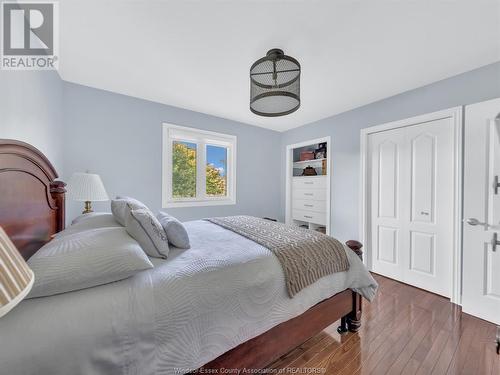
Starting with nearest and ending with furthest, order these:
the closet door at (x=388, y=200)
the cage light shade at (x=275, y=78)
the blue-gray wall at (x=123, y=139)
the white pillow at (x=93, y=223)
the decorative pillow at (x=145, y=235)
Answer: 1. the decorative pillow at (x=145, y=235)
2. the white pillow at (x=93, y=223)
3. the cage light shade at (x=275, y=78)
4. the blue-gray wall at (x=123, y=139)
5. the closet door at (x=388, y=200)

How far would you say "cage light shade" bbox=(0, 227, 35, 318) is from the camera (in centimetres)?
42

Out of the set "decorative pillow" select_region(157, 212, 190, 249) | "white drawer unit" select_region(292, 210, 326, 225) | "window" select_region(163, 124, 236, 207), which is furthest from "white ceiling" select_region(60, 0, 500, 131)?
"white drawer unit" select_region(292, 210, 326, 225)

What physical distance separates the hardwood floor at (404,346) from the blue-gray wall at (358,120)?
4.29ft

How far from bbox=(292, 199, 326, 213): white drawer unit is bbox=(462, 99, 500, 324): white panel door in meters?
1.88

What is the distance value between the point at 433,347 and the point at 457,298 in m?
0.96

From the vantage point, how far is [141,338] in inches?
33.4

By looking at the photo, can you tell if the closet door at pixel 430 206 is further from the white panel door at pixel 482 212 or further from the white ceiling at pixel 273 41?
the white ceiling at pixel 273 41

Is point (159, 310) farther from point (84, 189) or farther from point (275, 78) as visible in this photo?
point (84, 189)

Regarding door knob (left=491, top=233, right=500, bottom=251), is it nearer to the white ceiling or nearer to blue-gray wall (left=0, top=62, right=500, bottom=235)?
blue-gray wall (left=0, top=62, right=500, bottom=235)

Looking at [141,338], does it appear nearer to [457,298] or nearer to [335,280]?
[335,280]

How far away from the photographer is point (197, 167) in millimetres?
3471

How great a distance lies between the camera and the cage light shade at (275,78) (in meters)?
1.58

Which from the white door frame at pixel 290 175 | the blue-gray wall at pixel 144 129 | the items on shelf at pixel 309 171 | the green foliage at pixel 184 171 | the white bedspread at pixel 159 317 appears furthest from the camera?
the items on shelf at pixel 309 171

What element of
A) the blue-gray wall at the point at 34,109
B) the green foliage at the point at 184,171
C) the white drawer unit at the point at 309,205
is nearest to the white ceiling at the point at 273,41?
the blue-gray wall at the point at 34,109
